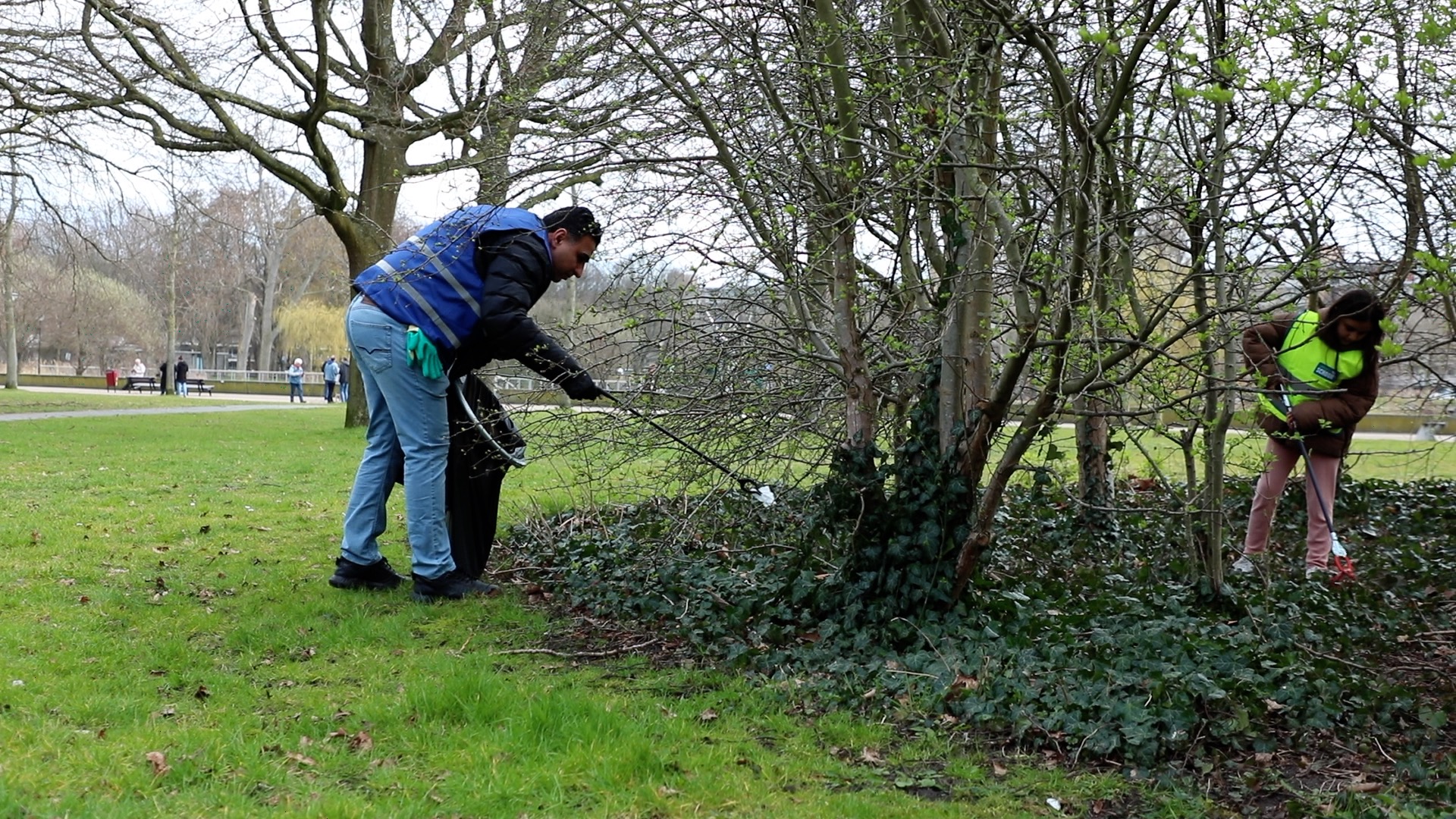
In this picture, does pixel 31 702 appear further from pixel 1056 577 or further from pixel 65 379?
pixel 65 379

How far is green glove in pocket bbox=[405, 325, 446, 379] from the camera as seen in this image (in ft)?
15.6

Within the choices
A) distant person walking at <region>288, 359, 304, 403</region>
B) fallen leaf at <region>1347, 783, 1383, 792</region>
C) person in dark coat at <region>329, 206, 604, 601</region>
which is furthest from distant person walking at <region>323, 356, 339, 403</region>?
fallen leaf at <region>1347, 783, 1383, 792</region>

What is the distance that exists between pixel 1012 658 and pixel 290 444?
12800 mm

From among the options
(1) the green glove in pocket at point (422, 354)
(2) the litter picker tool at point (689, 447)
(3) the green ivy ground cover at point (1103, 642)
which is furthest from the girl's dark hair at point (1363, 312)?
→ (1) the green glove in pocket at point (422, 354)

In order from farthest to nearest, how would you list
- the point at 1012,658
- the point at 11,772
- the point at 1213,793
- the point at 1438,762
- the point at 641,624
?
the point at 641,624 → the point at 1012,658 → the point at 1438,762 → the point at 1213,793 → the point at 11,772

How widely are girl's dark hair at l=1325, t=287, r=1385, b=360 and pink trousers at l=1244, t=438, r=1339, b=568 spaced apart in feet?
2.04

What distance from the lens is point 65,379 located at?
51750 mm

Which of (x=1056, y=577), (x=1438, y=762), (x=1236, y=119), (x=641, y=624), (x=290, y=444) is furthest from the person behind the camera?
(x=290, y=444)

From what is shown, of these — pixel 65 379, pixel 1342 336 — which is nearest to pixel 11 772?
pixel 1342 336

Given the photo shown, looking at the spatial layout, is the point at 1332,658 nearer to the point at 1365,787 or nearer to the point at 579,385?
the point at 1365,787

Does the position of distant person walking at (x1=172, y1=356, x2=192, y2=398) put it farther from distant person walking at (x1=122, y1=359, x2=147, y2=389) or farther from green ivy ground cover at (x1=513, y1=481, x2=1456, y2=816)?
green ivy ground cover at (x1=513, y1=481, x2=1456, y2=816)

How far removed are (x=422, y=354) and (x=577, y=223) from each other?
915mm

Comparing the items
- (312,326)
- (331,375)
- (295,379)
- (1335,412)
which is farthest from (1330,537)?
(312,326)

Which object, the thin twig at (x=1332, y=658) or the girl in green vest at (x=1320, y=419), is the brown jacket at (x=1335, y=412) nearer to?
the girl in green vest at (x=1320, y=419)
